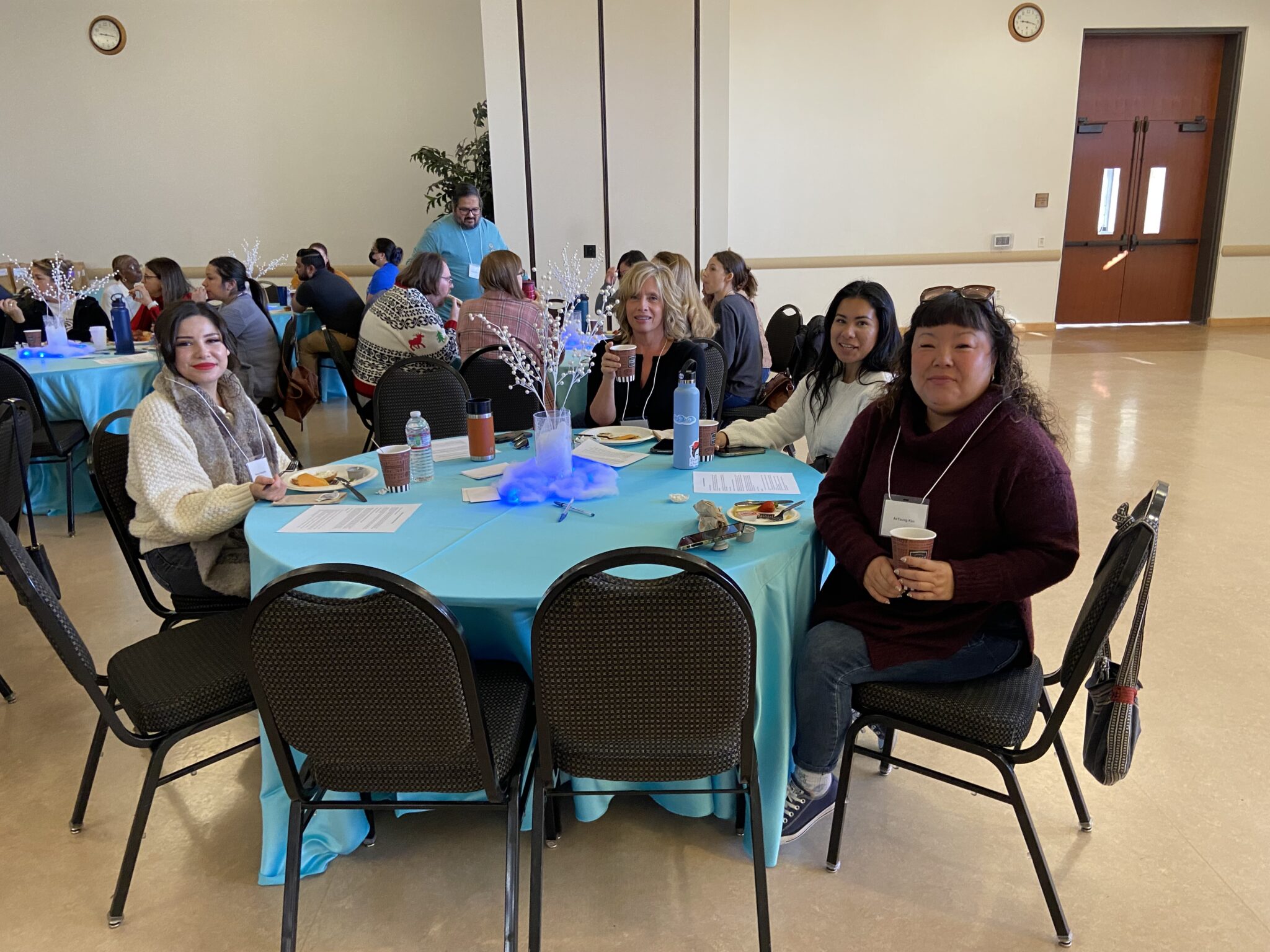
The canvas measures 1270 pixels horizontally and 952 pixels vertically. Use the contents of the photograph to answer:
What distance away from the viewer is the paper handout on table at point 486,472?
249 centimetres

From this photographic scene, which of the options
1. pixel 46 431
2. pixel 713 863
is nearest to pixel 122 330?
pixel 46 431

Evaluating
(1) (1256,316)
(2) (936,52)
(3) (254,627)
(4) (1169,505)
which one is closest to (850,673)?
(3) (254,627)

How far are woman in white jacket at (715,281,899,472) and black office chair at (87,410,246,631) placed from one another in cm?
155

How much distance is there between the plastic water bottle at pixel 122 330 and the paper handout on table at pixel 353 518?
3.45 metres

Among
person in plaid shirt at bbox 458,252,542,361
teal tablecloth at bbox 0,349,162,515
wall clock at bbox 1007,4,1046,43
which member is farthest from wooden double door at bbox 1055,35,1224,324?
teal tablecloth at bbox 0,349,162,515

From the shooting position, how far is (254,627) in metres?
1.42

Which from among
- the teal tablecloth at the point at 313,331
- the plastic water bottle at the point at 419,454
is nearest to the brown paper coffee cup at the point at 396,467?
the plastic water bottle at the point at 419,454

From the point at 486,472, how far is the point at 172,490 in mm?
815

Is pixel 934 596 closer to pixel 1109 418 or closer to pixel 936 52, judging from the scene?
pixel 1109 418

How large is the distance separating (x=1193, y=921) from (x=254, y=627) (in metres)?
1.94

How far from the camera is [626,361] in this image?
3.18 metres

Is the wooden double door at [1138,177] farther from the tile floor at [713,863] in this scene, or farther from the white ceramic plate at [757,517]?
the white ceramic plate at [757,517]

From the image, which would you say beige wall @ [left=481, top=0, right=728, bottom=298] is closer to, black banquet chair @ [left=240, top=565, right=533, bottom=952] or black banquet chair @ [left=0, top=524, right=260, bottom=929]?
black banquet chair @ [left=0, top=524, right=260, bottom=929]

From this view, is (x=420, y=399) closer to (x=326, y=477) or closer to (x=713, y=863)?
(x=326, y=477)
